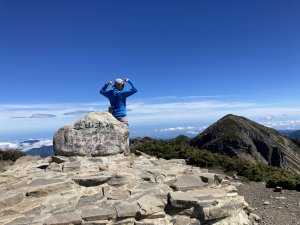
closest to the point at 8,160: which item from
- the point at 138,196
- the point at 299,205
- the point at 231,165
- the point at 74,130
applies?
the point at 74,130

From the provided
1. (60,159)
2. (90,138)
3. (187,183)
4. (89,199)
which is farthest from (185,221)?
(60,159)

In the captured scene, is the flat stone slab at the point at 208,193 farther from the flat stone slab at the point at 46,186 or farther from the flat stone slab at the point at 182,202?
the flat stone slab at the point at 46,186

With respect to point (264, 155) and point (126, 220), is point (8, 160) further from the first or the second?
point (264, 155)

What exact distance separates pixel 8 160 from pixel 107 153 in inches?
477

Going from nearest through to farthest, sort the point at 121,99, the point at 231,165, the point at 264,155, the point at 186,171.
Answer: the point at 186,171
the point at 121,99
the point at 231,165
the point at 264,155

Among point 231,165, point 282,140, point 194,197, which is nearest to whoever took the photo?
point 194,197

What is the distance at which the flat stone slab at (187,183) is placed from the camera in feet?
36.5

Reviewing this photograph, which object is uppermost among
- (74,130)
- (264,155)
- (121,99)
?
(121,99)

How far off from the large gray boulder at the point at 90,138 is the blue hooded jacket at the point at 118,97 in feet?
3.07

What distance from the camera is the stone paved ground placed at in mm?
12182

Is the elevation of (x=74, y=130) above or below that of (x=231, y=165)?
above

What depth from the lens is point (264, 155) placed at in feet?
209

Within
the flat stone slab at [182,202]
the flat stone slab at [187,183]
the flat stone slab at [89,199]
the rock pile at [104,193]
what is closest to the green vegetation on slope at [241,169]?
the rock pile at [104,193]

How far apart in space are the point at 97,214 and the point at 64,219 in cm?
80
